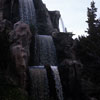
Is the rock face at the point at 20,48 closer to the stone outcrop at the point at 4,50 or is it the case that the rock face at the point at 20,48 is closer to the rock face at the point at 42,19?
the stone outcrop at the point at 4,50

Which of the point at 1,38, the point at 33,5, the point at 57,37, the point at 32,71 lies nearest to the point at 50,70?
the point at 32,71

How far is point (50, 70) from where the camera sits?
826 inches

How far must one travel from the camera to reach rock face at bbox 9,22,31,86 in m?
19.1

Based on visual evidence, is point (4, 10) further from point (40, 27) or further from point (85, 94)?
point (85, 94)

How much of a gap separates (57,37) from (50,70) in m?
7.36

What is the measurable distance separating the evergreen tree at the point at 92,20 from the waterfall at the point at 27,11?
8.06 metres

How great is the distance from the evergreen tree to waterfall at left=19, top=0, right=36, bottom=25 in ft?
26.4

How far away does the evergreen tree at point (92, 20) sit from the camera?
31.6 metres

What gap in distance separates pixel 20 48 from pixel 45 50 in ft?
21.5

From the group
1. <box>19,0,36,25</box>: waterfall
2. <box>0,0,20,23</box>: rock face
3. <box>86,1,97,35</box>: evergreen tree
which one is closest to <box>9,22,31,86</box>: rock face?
<box>0,0,20,23</box>: rock face

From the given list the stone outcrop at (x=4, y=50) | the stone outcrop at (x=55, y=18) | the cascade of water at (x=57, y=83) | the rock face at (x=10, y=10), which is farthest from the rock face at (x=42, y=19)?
the cascade of water at (x=57, y=83)

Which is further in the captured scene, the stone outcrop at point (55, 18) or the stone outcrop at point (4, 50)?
the stone outcrop at point (55, 18)

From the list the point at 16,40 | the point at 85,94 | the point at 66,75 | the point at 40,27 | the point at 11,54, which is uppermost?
the point at 40,27

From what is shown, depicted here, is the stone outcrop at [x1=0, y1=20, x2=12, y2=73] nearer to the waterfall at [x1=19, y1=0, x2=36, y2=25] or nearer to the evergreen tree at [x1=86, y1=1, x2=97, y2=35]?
the waterfall at [x1=19, y1=0, x2=36, y2=25]
